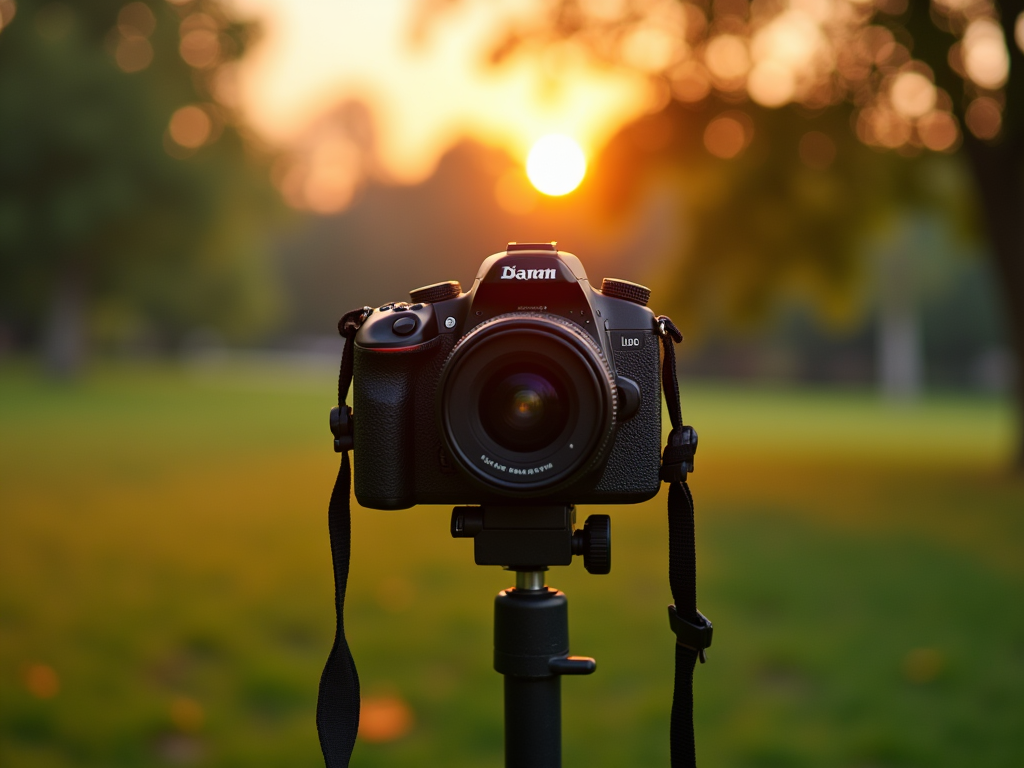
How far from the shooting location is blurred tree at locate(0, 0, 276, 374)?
17.4 meters

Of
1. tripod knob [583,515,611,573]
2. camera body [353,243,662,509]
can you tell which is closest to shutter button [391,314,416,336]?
camera body [353,243,662,509]

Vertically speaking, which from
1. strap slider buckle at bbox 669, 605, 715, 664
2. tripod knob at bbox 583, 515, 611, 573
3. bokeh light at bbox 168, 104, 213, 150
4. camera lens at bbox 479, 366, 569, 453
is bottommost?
strap slider buckle at bbox 669, 605, 715, 664

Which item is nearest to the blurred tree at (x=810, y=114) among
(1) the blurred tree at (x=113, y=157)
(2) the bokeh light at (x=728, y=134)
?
(2) the bokeh light at (x=728, y=134)

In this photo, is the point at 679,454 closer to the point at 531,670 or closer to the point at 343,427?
the point at 531,670

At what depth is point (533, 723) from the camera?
1462mm

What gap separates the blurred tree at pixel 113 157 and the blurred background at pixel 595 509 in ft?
0.25

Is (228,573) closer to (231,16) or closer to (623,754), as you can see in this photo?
(623,754)

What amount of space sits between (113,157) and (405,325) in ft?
59.2

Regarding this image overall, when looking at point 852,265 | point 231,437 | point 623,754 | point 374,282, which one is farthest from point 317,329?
point 623,754

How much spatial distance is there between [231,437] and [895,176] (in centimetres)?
744

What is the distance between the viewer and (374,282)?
39281 millimetres

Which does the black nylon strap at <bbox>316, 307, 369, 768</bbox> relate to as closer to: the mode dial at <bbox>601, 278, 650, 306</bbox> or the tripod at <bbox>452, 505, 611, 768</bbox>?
the tripod at <bbox>452, 505, 611, 768</bbox>

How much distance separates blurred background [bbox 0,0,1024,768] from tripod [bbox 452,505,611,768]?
2.35 feet

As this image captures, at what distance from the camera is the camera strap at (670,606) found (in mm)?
1514
